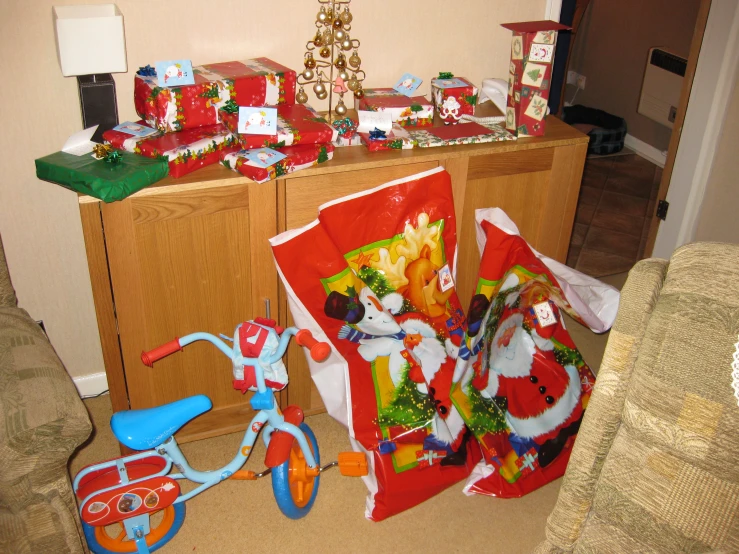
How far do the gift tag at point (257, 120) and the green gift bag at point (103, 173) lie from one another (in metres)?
0.24

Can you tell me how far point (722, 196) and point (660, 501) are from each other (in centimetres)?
194

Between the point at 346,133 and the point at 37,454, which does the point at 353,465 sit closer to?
the point at 37,454

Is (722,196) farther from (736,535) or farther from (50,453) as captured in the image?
(50,453)

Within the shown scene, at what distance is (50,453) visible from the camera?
1566 mm

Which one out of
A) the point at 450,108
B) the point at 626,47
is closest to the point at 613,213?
the point at 626,47

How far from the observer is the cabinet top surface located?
1870 mm

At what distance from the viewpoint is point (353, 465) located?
206 centimetres

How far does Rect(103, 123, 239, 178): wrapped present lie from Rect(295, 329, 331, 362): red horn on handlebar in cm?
52

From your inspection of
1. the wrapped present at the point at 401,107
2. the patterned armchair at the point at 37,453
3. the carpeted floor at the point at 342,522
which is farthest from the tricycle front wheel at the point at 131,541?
the wrapped present at the point at 401,107

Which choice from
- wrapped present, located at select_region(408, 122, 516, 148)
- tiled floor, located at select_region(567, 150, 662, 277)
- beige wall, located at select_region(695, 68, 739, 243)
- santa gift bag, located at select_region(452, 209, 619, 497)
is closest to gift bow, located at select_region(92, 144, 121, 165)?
wrapped present, located at select_region(408, 122, 516, 148)

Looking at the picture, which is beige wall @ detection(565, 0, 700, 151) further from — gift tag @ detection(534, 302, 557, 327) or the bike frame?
the bike frame

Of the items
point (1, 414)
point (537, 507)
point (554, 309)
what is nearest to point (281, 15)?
point (554, 309)

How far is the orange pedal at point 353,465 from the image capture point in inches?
81.0

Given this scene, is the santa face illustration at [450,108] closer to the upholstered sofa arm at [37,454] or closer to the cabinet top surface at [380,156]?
the cabinet top surface at [380,156]
